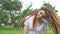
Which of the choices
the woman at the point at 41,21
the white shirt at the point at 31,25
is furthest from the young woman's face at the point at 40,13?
the white shirt at the point at 31,25

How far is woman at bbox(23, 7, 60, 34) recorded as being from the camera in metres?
3.95

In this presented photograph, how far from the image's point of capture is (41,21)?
4.55 meters

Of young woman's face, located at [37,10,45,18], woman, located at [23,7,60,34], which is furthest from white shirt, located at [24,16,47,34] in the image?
young woman's face, located at [37,10,45,18]

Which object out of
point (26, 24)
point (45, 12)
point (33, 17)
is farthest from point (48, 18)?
point (26, 24)

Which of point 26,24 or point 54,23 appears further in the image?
point 26,24

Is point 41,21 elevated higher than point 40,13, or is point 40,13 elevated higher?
point 40,13

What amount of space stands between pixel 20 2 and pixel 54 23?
193 ft

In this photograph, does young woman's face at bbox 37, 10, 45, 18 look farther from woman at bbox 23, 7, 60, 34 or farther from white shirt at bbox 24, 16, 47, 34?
white shirt at bbox 24, 16, 47, 34

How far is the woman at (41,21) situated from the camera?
13.0 ft

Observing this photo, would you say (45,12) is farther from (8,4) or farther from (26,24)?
(8,4)

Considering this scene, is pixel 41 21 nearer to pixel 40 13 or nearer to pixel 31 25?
pixel 31 25

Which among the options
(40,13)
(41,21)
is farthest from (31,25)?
(40,13)

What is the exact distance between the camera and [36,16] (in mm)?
4352

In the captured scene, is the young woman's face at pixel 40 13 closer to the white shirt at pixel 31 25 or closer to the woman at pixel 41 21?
the woman at pixel 41 21
